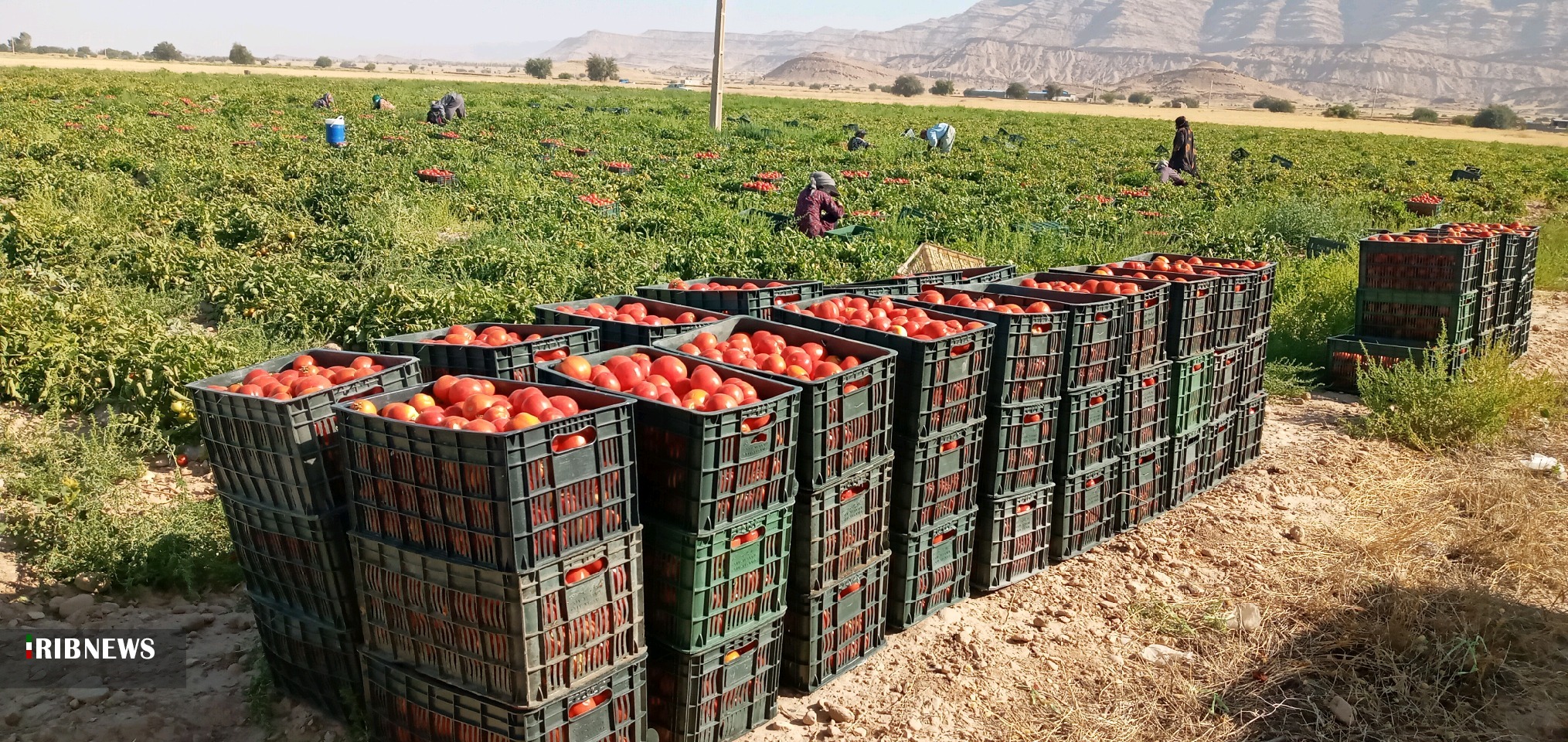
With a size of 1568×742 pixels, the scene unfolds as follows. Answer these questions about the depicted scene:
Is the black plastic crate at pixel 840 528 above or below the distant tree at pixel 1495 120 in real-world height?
below

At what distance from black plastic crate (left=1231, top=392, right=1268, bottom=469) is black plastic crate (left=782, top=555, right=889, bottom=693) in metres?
3.68

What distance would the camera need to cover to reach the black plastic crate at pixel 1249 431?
282 inches

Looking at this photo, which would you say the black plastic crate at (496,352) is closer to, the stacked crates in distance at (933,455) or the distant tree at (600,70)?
the stacked crates in distance at (933,455)

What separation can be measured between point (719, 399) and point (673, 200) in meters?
12.2

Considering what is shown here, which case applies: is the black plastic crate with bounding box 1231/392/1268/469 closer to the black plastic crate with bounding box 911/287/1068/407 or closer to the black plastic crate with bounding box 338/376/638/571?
the black plastic crate with bounding box 911/287/1068/407

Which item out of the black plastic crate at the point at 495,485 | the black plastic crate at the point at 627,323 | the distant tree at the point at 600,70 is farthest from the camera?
the distant tree at the point at 600,70

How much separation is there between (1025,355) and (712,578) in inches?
88.1

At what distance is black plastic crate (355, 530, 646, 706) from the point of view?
126 inches

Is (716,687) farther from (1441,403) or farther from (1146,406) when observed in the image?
(1441,403)

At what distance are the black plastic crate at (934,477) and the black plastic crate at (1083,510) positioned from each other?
786 mm

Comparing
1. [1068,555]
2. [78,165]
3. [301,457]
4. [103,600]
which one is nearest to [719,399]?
[301,457]

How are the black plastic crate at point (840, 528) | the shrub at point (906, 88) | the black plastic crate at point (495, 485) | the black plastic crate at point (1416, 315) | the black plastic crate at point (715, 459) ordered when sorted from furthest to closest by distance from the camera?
the shrub at point (906, 88), the black plastic crate at point (1416, 315), the black plastic crate at point (840, 528), the black plastic crate at point (715, 459), the black plastic crate at point (495, 485)

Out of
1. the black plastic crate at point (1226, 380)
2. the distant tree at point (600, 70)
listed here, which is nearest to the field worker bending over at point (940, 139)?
the black plastic crate at point (1226, 380)

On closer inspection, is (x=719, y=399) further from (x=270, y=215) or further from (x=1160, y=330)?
(x=270, y=215)
